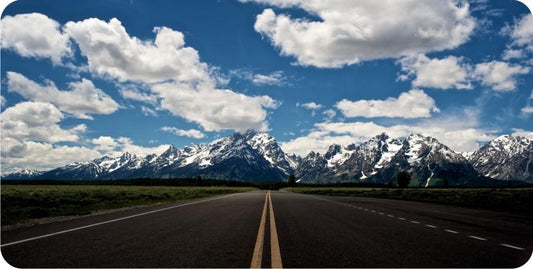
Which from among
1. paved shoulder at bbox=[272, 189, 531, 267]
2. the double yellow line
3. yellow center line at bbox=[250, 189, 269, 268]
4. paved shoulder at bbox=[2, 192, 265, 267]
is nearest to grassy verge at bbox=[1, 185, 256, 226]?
paved shoulder at bbox=[2, 192, 265, 267]

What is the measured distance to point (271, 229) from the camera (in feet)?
44.4

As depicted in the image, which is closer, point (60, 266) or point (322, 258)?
point (60, 266)

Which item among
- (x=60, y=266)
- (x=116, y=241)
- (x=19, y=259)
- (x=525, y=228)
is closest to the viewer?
(x=60, y=266)

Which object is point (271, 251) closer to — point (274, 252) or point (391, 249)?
point (274, 252)

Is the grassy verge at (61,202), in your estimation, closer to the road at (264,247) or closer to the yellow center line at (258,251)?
the road at (264,247)

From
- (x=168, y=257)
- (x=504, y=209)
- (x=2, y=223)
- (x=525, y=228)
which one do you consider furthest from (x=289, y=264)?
(x=504, y=209)

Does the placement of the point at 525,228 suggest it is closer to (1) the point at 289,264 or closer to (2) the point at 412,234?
(2) the point at 412,234

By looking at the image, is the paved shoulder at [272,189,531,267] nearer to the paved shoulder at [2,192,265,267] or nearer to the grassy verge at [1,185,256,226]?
the paved shoulder at [2,192,265,267]

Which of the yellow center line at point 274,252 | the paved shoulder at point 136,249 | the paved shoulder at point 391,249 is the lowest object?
the paved shoulder at point 391,249

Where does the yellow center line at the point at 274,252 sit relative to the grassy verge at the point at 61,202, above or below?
below

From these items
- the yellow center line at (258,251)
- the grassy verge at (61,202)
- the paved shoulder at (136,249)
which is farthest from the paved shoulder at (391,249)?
the grassy verge at (61,202)

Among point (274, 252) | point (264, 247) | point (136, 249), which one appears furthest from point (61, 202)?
point (274, 252)

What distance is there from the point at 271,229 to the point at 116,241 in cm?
519

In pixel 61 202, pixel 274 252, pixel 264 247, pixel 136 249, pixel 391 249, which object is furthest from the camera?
pixel 61 202
